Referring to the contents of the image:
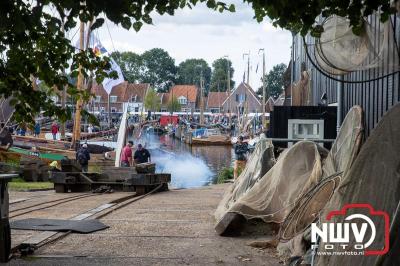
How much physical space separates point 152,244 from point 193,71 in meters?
147

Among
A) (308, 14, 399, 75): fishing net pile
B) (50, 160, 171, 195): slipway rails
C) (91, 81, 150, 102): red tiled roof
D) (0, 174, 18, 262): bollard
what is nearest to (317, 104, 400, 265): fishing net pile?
(308, 14, 399, 75): fishing net pile

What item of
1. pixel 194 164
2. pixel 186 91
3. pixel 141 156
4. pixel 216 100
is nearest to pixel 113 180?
pixel 141 156

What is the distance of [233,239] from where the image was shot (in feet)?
33.7

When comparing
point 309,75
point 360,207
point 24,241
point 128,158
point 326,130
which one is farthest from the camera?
point 128,158

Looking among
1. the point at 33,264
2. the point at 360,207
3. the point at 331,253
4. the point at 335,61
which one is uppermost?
the point at 335,61

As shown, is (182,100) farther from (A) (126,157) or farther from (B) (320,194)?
(B) (320,194)

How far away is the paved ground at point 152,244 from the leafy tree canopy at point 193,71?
138993mm

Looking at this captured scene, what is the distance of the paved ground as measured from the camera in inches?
336

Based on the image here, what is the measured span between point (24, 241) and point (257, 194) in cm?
391

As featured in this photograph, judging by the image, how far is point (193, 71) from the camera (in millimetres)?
156250

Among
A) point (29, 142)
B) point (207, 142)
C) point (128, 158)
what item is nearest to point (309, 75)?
point (128, 158)

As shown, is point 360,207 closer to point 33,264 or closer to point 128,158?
point 33,264

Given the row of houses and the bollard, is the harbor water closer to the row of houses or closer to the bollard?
the bollard

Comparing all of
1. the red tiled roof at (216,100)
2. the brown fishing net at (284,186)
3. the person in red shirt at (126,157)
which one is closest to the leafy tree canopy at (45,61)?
the brown fishing net at (284,186)
